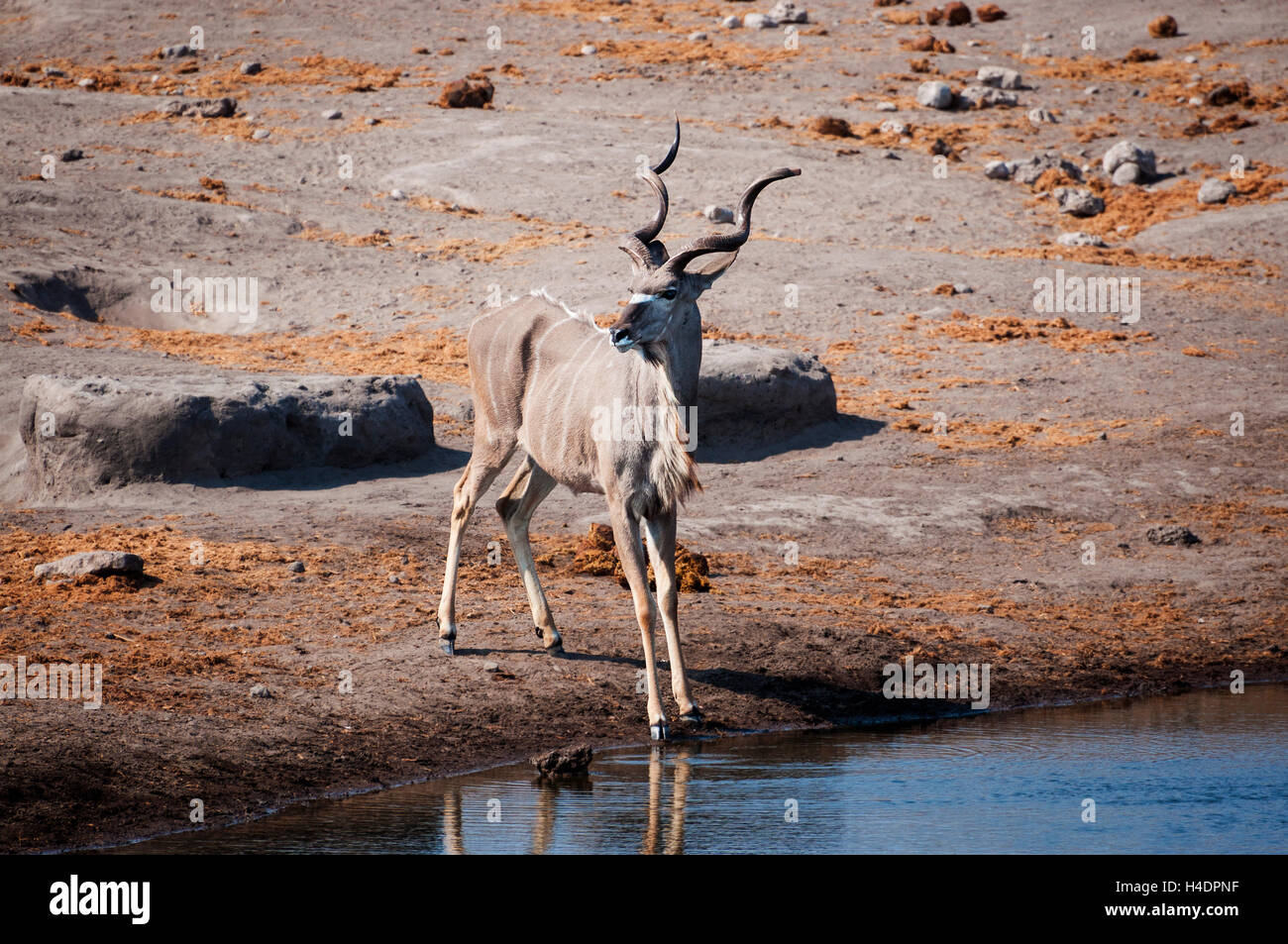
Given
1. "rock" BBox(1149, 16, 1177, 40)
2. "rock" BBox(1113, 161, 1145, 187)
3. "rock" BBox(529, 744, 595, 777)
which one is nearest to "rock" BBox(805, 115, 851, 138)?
"rock" BBox(1113, 161, 1145, 187)

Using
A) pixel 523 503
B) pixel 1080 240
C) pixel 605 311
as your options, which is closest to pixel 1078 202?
pixel 1080 240

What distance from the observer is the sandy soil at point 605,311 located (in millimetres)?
8578

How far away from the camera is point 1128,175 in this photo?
84.9ft

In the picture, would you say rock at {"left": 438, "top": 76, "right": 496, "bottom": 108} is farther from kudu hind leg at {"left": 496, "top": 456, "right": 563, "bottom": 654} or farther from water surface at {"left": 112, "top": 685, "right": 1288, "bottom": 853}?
water surface at {"left": 112, "top": 685, "right": 1288, "bottom": 853}

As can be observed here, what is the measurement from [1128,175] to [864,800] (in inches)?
845

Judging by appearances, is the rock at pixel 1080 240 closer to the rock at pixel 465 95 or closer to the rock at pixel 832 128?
the rock at pixel 832 128

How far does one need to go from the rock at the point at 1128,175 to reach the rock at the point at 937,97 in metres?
4.70

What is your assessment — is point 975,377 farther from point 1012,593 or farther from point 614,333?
point 614,333

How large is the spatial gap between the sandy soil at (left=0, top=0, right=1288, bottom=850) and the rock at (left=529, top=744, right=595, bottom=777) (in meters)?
0.46

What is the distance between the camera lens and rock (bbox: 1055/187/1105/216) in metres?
24.0

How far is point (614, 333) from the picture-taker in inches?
300

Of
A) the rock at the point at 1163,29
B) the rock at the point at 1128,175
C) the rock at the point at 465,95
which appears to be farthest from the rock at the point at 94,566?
the rock at the point at 1163,29

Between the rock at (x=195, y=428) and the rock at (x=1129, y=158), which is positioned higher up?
the rock at (x=1129, y=158)
